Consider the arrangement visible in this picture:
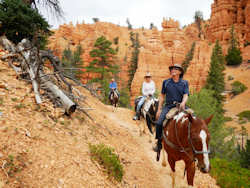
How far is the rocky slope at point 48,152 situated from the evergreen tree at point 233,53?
5421 cm

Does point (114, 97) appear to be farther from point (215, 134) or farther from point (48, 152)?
point (48, 152)

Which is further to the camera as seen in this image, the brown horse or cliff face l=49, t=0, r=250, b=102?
cliff face l=49, t=0, r=250, b=102

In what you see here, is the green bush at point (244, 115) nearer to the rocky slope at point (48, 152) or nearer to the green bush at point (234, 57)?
the green bush at point (234, 57)

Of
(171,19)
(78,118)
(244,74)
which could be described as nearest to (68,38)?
(171,19)

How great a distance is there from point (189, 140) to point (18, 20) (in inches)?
335

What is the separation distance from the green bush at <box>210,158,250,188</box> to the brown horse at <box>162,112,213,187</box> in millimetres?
3293

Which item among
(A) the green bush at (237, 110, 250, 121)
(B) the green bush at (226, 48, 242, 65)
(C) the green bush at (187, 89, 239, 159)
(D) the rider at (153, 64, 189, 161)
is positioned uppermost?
(B) the green bush at (226, 48, 242, 65)

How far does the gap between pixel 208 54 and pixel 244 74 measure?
1283 cm

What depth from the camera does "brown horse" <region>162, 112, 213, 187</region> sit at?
2.96 meters

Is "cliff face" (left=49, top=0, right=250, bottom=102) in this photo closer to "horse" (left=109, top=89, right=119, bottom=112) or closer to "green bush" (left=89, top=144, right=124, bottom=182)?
"horse" (left=109, top=89, right=119, bottom=112)

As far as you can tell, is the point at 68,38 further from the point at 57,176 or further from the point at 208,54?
the point at 57,176

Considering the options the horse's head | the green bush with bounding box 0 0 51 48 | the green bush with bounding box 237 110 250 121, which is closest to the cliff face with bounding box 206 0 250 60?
the green bush with bounding box 237 110 250 121

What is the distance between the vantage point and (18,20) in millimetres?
7012

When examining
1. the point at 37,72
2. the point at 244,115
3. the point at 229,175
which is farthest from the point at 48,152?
the point at 244,115
